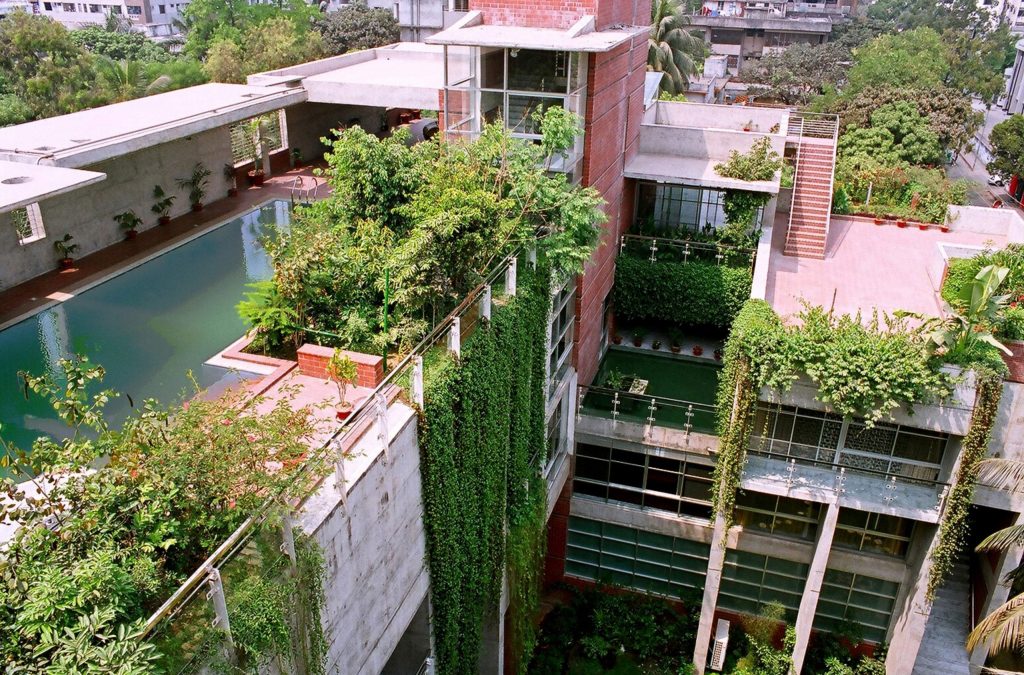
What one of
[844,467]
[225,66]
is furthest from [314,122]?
[225,66]

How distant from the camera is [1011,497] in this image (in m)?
18.6

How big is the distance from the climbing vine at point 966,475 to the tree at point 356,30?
6703 cm

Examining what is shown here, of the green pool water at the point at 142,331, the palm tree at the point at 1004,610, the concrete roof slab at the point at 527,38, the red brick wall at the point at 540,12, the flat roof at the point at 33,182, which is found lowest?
the palm tree at the point at 1004,610

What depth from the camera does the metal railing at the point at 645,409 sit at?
838 inches

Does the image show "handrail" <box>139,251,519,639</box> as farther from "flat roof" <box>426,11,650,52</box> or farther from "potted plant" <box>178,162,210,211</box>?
"potted plant" <box>178,162,210,211</box>

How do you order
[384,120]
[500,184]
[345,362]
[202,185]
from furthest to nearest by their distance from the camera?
[384,120] < [202,185] < [500,184] < [345,362]

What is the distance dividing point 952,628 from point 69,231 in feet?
82.6

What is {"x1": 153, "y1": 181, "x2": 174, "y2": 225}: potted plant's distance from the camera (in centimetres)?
2156

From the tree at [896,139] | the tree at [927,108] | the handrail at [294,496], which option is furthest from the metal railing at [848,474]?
the tree at [927,108]

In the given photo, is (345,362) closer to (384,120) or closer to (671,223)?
(671,223)

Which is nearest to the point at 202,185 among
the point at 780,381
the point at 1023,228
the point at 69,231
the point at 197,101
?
the point at 197,101

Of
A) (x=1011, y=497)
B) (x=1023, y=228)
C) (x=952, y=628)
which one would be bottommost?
(x=952, y=628)

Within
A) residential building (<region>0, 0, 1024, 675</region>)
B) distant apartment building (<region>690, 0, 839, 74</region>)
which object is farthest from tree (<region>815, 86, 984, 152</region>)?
distant apartment building (<region>690, 0, 839, 74</region>)

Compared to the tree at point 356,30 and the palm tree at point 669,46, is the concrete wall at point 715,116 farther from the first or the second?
the tree at point 356,30
